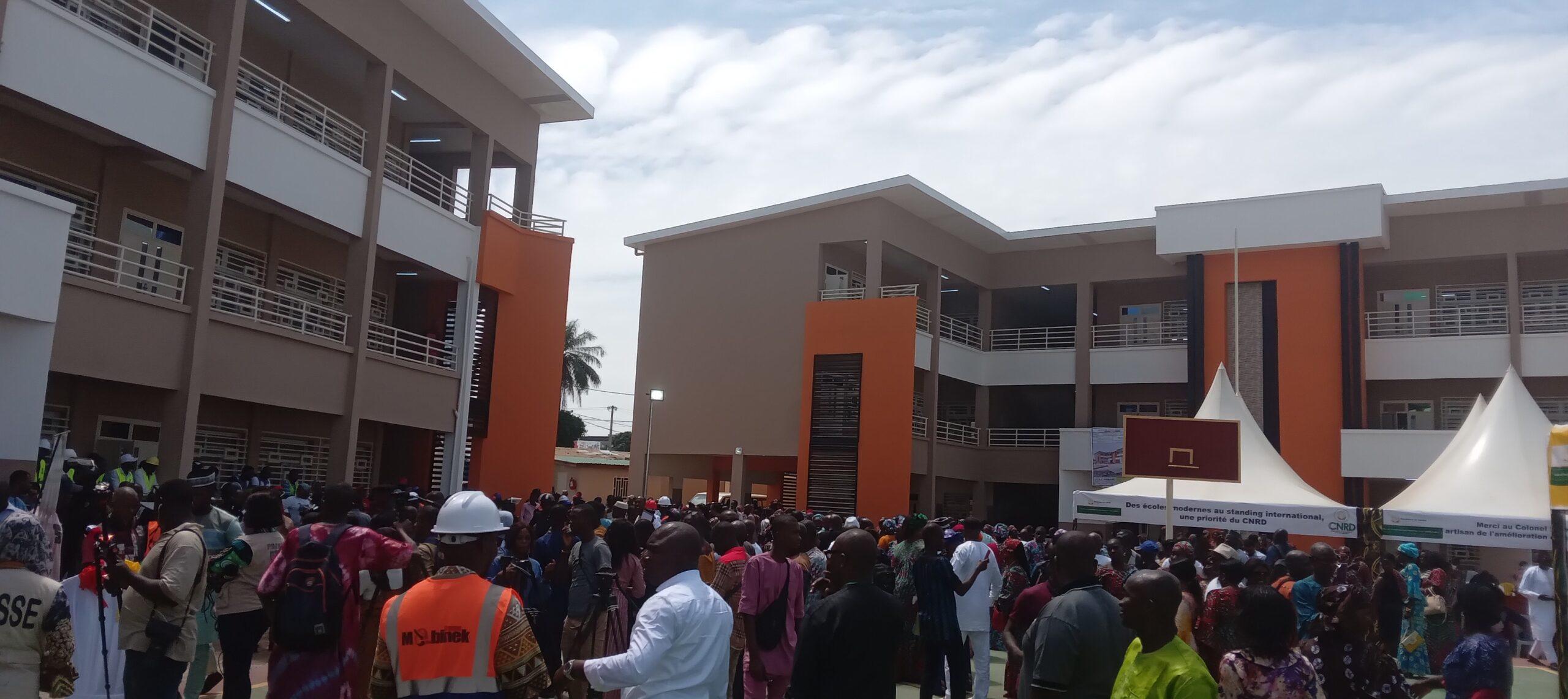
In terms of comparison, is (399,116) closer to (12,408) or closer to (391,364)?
(391,364)

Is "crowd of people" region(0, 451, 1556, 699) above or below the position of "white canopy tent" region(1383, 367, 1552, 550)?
below

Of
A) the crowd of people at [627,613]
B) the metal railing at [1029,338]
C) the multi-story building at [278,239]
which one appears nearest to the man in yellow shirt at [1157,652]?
the crowd of people at [627,613]

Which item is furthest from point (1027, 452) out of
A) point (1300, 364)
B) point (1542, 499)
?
point (1542, 499)

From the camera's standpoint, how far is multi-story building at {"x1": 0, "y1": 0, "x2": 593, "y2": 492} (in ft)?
41.6

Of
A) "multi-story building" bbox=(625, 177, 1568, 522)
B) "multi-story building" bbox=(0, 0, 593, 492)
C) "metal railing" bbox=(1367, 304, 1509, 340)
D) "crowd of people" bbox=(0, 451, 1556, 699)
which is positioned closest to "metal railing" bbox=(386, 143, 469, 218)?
"multi-story building" bbox=(0, 0, 593, 492)

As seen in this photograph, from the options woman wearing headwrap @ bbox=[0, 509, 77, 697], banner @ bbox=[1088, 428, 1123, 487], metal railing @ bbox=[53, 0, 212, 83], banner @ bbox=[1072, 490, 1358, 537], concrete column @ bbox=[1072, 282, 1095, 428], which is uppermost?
metal railing @ bbox=[53, 0, 212, 83]

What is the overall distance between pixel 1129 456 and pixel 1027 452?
725 inches

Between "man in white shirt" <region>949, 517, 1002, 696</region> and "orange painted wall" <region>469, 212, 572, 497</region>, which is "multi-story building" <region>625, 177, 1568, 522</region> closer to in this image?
"orange painted wall" <region>469, 212, 572, 497</region>

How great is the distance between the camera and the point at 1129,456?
40.4 ft

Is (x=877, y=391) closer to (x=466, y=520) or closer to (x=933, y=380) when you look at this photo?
(x=933, y=380)

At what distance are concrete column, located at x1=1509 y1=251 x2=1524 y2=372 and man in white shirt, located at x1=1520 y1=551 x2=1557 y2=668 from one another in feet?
37.4

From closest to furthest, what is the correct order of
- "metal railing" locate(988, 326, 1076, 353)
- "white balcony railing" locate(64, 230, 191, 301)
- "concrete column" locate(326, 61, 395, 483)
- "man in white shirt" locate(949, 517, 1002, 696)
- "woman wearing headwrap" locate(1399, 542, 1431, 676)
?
"man in white shirt" locate(949, 517, 1002, 696) → "woman wearing headwrap" locate(1399, 542, 1431, 676) → "white balcony railing" locate(64, 230, 191, 301) → "concrete column" locate(326, 61, 395, 483) → "metal railing" locate(988, 326, 1076, 353)

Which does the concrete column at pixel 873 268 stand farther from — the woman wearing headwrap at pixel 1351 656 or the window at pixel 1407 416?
the woman wearing headwrap at pixel 1351 656

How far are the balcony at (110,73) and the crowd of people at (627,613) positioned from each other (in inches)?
216
